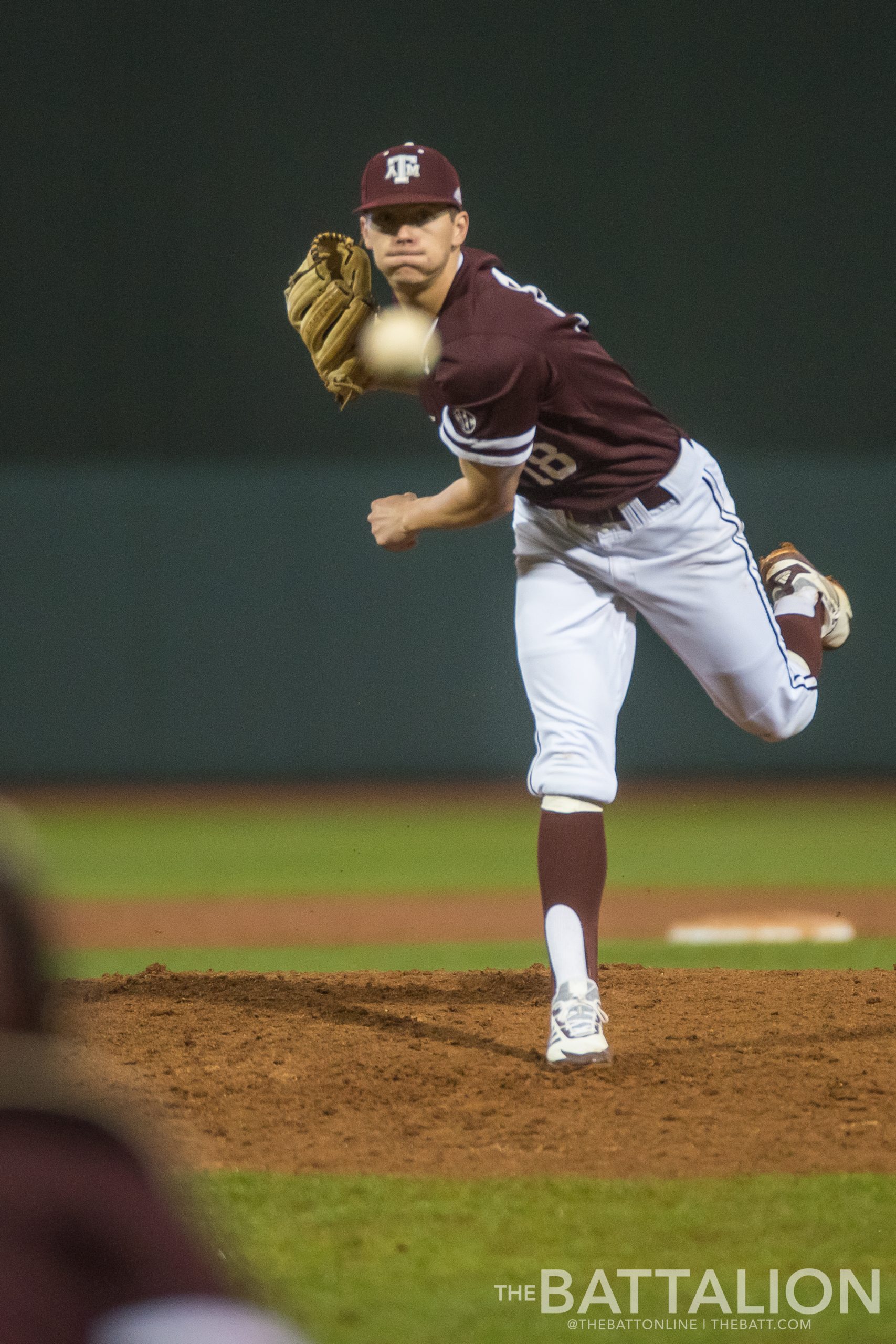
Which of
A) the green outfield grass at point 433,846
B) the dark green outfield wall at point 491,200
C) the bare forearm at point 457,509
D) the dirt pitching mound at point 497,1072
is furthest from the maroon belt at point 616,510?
the dark green outfield wall at point 491,200

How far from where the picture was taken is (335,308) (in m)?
3.51

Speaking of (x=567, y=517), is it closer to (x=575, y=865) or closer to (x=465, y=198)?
(x=575, y=865)

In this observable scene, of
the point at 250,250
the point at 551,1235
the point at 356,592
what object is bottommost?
the point at 551,1235

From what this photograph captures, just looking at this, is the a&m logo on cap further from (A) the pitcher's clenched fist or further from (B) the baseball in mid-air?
(A) the pitcher's clenched fist

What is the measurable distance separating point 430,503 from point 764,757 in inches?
312

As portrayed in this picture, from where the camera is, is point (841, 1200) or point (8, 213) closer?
point (841, 1200)

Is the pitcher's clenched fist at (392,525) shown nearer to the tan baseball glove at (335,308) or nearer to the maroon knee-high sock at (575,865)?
the tan baseball glove at (335,308)

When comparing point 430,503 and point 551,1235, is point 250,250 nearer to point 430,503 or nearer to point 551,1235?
point 430,503

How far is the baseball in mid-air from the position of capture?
10.8 ft

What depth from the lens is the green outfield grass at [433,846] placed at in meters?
7.57

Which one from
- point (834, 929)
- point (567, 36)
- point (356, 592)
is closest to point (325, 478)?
point (356, 592)

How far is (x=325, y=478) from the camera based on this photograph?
10852 mm

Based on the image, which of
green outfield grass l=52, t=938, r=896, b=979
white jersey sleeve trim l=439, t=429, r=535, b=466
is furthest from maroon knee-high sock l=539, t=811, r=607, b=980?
green outfield grass l=52, t=938, r=896, b=979

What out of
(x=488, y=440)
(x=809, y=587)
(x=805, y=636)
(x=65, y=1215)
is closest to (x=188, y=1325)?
(x=65, y=1215)
